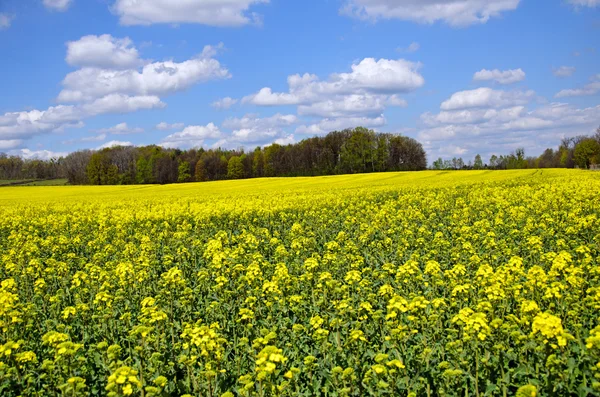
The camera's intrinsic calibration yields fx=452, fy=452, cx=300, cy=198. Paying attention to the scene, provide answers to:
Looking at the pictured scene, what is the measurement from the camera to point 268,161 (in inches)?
4190

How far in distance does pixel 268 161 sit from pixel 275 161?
5.48ft

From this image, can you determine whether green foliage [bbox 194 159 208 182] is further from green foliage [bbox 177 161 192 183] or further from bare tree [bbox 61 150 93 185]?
bare tree [bbox 61 150 93 185]

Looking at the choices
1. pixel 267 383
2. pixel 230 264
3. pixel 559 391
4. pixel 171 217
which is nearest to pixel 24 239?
pixel 171 217

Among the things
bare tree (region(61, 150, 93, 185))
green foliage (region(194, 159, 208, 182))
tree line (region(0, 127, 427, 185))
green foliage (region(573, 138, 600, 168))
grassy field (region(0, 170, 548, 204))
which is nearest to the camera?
grassy field (region(0, 170, 548, 204))

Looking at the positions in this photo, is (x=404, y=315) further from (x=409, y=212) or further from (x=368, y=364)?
(x=409, y=212)

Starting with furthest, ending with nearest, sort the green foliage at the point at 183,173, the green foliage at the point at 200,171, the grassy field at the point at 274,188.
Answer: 1. the green foliage at the point at 200,171
2. the green foliage at the point at 183,173
3. the grassy field at the point at 274,188

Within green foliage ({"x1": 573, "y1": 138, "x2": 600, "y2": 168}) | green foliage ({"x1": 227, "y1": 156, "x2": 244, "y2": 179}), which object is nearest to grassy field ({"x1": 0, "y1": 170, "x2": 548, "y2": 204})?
green foliage ({"x1": 227, "y1": 156, "x2": 244, "y2": 179})

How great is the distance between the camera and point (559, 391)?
16.9 ft

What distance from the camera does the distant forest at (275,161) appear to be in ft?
324

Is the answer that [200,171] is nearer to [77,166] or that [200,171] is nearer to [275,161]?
[275,161]

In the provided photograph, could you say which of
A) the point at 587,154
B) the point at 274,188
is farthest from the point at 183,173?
the point at 587,154

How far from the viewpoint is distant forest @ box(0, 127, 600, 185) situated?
3883 inches

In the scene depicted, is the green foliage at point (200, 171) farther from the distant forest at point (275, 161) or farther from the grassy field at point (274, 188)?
the grassy field at point (274, 188)

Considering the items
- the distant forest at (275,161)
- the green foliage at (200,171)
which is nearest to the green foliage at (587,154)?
the distant forest at (275,161)
